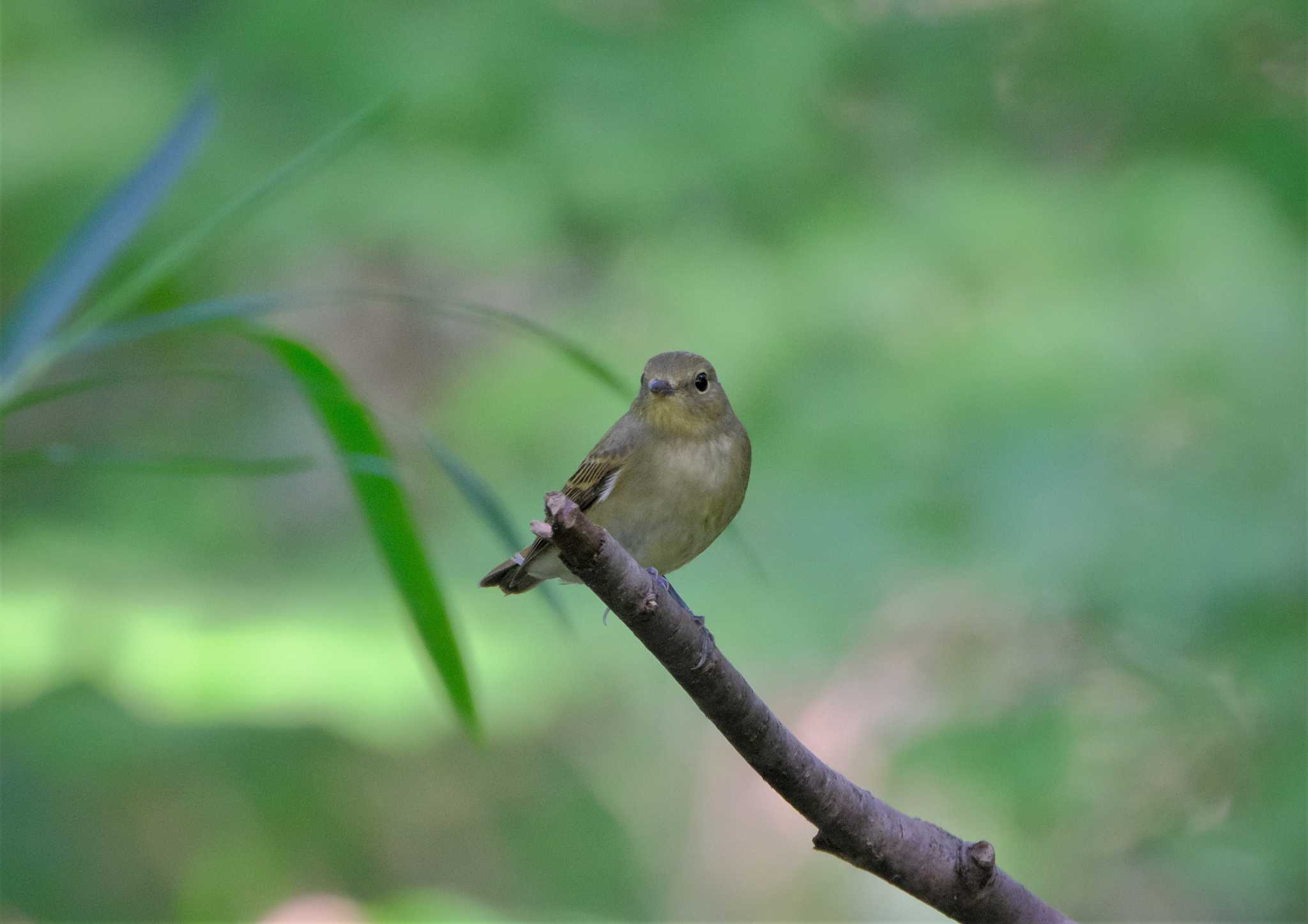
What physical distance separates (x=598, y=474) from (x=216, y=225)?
1011 millimetres

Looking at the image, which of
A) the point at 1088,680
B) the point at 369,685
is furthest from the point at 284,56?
the point at 1088,680

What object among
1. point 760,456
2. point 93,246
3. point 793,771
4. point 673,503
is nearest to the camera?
point 793,771

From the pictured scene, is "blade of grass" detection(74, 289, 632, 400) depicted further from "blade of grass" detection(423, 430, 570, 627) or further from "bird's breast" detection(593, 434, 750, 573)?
"bird's breast" detection(593, 434, 750, 573)

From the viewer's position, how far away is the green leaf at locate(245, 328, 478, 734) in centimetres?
224

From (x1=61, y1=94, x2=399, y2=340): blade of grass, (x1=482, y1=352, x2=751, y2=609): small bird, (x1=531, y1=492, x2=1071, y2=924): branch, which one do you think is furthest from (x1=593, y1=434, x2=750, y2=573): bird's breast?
(x1=531, y1=492, x2=1071, y2=924): branch

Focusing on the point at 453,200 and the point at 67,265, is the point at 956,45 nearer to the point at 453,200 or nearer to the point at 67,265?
the point at 453,200

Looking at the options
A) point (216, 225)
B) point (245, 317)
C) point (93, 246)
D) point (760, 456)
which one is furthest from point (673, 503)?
point (760, 456)

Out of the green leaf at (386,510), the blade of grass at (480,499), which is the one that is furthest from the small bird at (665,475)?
the green leaf at (386,510)

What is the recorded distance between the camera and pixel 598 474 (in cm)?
297

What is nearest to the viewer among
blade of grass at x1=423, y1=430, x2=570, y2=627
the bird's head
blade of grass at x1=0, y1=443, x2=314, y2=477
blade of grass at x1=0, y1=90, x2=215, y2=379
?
blade of grass at x1=0, y1=443, x2=314, y2=477

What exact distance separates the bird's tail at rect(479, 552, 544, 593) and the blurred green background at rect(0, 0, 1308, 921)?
1.02 metres

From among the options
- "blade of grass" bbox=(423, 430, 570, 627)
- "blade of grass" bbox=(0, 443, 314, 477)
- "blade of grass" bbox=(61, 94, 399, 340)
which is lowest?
"blade of grass" bbox=(0, 443, 314, 477)

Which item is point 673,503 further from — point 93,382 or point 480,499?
point 93,382

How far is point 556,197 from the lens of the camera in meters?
4.92
